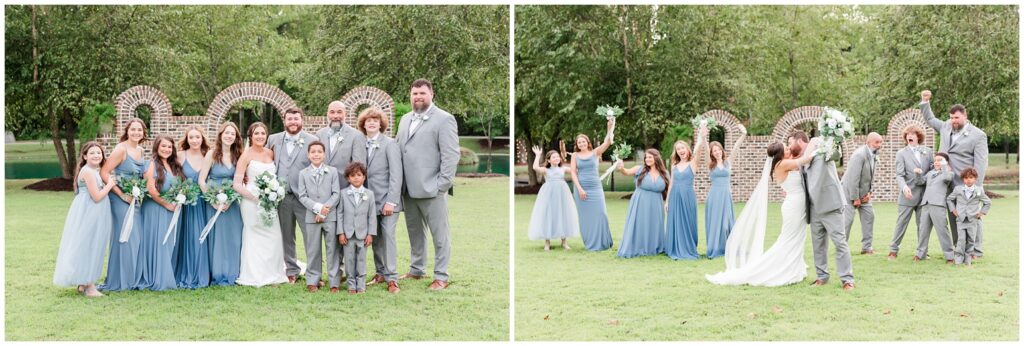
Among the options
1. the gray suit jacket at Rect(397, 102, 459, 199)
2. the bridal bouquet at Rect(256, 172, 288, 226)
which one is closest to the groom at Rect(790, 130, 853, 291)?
the gray suit jacket at Rect(397, 102, 459, 199)

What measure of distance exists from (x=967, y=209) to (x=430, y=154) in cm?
549

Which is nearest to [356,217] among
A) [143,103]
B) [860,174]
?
[860,174]

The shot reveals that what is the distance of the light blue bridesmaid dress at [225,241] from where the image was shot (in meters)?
7.55

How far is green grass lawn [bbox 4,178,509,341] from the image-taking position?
5.92m

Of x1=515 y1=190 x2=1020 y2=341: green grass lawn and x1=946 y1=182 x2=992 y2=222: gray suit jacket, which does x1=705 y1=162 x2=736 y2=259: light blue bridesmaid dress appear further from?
x1=946 y1=182 x2=992 y2=222: gray suit jacket

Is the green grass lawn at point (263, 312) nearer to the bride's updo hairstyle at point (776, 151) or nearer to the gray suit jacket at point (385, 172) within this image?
the gray suit jacket at point (385, 172)

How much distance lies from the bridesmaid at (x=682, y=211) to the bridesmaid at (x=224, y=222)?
438cm

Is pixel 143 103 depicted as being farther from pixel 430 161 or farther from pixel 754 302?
pixel 754 302

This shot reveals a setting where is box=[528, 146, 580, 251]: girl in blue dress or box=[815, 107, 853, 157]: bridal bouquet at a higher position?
box=[815, 107, 853, 157]: bridal bouquet

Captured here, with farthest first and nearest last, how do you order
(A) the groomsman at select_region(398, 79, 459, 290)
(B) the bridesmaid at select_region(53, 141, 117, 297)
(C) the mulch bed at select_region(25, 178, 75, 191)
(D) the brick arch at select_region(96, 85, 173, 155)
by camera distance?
(C) the mulch bed at select_region(25, 178, 75, 191)
(D) the brick arch at select_region(96, 85, 173, 155)
(A) the groomsman at select_region(398, 79, 459, 290)
(B) the bridesmaid at select_region(53, 141, 117, 297)

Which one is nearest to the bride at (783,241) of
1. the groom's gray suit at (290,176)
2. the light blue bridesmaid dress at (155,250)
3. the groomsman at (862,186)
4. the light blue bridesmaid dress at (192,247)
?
the groomsman at (862,186)

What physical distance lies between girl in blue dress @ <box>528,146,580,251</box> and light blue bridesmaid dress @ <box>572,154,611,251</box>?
173 millimetres

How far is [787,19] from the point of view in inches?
1034

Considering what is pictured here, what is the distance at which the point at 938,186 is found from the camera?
9180 millimetres
